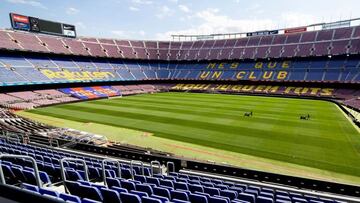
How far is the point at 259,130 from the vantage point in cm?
2469

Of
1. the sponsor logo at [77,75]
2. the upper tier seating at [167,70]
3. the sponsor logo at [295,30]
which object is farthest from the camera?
the sponsor logo at [295,30]

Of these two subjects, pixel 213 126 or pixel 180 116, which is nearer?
pixel 213 126

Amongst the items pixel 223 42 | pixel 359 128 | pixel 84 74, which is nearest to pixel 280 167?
pixel 359 128

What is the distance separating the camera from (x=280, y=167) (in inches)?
631

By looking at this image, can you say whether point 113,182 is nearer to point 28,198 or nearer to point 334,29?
point 28,198

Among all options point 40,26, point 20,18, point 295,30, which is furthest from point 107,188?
point 295,30

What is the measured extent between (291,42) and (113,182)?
75.7 m

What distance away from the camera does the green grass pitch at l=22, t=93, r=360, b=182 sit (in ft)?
59.3

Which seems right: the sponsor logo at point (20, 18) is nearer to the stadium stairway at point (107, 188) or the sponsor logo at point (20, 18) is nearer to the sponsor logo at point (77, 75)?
the sponsor logo at point (77, 75)

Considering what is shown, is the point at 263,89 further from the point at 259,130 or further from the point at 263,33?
the point at 259,130

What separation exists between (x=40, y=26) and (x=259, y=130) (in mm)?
63682

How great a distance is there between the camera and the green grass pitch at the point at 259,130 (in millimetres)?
18062

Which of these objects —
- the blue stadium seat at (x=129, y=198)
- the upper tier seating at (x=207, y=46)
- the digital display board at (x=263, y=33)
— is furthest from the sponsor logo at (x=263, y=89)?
the blue stadium seat at (x=129, y=198)

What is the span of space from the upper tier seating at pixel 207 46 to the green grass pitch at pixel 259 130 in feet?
101
